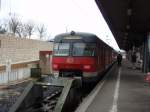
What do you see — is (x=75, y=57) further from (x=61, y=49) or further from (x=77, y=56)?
(x=61, y=49)

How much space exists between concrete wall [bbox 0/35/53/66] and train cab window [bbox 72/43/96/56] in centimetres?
1185

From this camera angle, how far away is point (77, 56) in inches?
752

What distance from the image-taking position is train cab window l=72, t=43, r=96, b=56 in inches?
750

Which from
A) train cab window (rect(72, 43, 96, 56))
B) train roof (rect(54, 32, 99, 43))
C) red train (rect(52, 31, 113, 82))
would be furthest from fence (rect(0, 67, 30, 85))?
train cab window (rect(72, 43, 96, 56))

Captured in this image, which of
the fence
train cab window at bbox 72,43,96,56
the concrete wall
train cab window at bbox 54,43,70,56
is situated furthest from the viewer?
the concrete wall

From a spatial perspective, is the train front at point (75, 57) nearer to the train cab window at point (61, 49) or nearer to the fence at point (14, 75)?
the train cab window at point (61, 49)

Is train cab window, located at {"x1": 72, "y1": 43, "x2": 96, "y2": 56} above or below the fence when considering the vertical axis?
above

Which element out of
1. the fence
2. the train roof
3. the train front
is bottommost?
the fence

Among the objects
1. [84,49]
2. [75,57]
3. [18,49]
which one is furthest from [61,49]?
[18,49]

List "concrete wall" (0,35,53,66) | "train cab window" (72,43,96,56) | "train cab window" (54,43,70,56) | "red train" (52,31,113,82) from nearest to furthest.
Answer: "red train" (52,31,113,82) < "train cab window" (72,43,96,56) < "train cab window" (54,43,70,56) < "concrete wall" (0,35,53,66)

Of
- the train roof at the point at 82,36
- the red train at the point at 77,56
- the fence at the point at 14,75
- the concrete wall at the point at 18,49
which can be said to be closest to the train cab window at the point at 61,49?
the red train at the point at 77,56

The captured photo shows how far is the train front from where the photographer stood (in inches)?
744

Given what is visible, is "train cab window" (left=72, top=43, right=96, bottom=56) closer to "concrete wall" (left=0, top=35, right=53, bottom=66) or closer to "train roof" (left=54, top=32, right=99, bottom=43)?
"train roof" (left=54, top=32, right=99, bottom=43)

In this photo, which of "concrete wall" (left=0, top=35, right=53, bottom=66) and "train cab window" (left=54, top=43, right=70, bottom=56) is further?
"concrete wall" (left=0, top=35, right=53, bottom=66)
